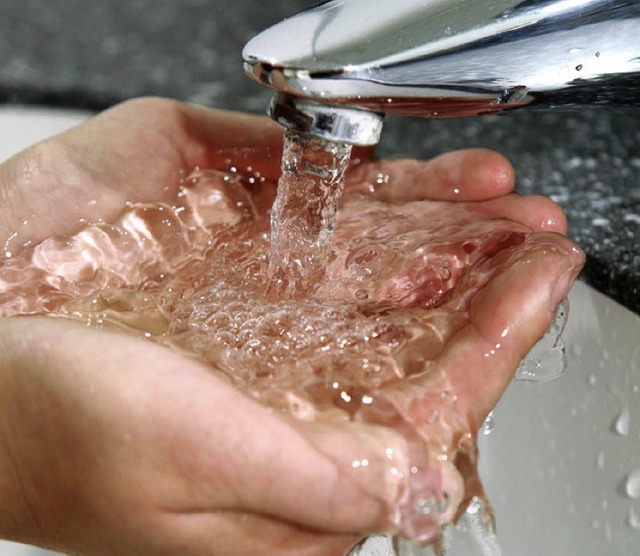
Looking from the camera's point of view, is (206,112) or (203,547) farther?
(206,112)

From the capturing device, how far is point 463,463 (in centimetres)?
37

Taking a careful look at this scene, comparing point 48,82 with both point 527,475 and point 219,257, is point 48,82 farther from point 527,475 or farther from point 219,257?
point 527,475

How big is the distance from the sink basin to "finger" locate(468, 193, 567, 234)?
0.15 feet

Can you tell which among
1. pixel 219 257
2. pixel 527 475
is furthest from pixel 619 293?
pixel 219 257

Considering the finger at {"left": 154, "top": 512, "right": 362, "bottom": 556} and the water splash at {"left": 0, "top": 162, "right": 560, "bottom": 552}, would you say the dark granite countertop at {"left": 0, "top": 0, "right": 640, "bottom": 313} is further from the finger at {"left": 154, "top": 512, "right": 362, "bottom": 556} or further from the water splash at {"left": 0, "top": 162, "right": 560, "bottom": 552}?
the finger at {"left": 154, "top": 512, "right": 362, "bottom": 556}

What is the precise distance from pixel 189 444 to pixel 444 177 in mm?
278

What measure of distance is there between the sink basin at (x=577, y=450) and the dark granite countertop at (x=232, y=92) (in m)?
0.03

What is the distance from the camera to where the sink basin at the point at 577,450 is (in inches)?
19.3

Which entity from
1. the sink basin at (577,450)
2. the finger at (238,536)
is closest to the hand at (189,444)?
the finger at (238,536)

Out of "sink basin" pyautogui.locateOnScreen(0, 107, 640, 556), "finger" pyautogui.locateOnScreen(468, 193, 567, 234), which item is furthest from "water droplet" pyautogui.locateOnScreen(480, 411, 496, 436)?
"finger" pyautogui.locateOnScreen(468, 193, 567, 234)

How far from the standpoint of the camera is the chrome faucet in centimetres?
38

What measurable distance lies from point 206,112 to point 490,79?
0.90 feet

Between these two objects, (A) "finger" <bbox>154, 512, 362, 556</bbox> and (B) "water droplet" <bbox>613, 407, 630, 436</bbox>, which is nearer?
(A) "finger" <bbox>154, 512, 362, 556</bbox>

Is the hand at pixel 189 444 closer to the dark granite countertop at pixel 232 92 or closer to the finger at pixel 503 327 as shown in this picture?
the finger at pixel 503 327
